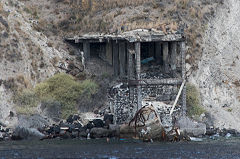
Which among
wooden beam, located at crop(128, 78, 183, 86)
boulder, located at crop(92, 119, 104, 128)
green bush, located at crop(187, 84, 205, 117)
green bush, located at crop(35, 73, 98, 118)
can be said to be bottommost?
boulder, located at crop(92, 119, 104, 128)

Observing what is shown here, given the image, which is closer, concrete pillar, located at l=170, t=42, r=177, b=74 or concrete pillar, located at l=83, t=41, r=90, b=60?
concrete pillar, located at l=170, t=42, r=177, b=74

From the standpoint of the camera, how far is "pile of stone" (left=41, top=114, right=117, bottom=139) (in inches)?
3191

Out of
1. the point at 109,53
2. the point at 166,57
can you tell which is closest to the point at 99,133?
the point at 166,57

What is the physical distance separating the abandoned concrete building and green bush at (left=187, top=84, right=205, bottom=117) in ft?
3.26

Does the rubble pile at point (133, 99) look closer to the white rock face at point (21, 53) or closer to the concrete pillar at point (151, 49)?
the concrete pillar at point (151, 49)

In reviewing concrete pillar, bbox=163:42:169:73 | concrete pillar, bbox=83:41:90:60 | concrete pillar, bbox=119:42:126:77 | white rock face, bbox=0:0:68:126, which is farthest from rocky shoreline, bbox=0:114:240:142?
concrete pillar, bbox=83:41:90:60

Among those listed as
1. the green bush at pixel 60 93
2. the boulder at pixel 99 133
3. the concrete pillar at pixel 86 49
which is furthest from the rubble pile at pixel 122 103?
the concrete pillar at pixel 86 49

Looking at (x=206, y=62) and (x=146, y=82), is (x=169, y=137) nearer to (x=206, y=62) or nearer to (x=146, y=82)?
(x=146, y=82)

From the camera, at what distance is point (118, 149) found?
243ft

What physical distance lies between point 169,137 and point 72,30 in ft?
66.2

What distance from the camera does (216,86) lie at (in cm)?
9100

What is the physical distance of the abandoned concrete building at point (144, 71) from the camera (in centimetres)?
8669

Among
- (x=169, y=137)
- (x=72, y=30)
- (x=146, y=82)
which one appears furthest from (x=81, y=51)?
(x=169, y=137)

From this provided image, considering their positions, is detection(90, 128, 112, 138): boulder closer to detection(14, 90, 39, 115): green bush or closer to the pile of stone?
the pile of stone
